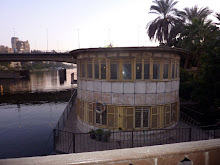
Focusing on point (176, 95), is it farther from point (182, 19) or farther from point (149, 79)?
point (182, 19)

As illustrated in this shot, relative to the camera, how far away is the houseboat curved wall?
41.0 feet

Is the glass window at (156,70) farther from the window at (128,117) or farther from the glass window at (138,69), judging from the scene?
the window at (128,117)

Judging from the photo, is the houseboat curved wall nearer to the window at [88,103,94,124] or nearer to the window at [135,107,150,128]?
the window at [135,107,150,128]

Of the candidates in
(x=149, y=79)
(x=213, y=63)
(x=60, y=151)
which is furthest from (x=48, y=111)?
(x=213, y=63)

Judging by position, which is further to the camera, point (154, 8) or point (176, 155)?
point (154, 8)

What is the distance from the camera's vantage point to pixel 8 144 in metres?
18.2

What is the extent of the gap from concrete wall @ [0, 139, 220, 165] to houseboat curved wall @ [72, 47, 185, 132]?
31.5ft

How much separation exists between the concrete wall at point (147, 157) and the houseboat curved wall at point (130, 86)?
9.59m

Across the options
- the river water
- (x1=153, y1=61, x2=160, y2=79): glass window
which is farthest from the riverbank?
(x1=153, y1=61, x2=160, y2=79): glass window

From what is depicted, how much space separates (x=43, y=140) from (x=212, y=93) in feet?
67.1

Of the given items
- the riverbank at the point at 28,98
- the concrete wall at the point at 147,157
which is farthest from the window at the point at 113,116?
the riverbank at the point at 28,98

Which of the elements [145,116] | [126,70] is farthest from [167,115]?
[126,70]

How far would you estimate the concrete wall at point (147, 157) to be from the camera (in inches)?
102

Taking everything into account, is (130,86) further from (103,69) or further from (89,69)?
(89,69)
